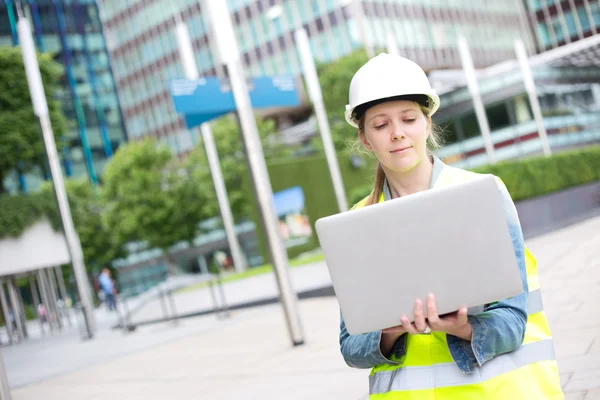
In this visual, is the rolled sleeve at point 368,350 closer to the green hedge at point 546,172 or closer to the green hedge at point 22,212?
the green hedge at point 546,172

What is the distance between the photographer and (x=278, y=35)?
208 feet

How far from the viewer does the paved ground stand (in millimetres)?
6926

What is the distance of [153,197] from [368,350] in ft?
163

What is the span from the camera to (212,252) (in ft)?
217

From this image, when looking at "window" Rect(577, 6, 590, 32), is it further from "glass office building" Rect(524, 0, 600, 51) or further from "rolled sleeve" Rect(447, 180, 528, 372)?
"rolled sleeve" Rect(447, 180, 528, 372)

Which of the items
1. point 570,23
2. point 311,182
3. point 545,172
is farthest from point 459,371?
point 570,23

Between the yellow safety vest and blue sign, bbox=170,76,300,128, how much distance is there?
819cm

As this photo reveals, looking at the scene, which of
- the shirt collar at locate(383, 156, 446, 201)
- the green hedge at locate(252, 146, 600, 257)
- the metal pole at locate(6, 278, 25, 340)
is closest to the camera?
the shirt collar at locate(383, 156, 446, 201)

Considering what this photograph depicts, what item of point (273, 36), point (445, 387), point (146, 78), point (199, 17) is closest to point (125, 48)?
point (146, 78)

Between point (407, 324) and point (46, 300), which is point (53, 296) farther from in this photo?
point (407, 324)

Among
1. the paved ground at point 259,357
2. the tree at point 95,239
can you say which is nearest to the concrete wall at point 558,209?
the paved ground at point 259,357

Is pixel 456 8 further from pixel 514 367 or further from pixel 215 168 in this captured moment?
pixel 514 367

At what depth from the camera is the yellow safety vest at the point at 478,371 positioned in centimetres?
214

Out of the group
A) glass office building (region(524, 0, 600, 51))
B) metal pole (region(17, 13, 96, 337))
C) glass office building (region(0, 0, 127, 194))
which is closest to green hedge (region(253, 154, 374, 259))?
metal pole (region(17, 13, 96, 337))
